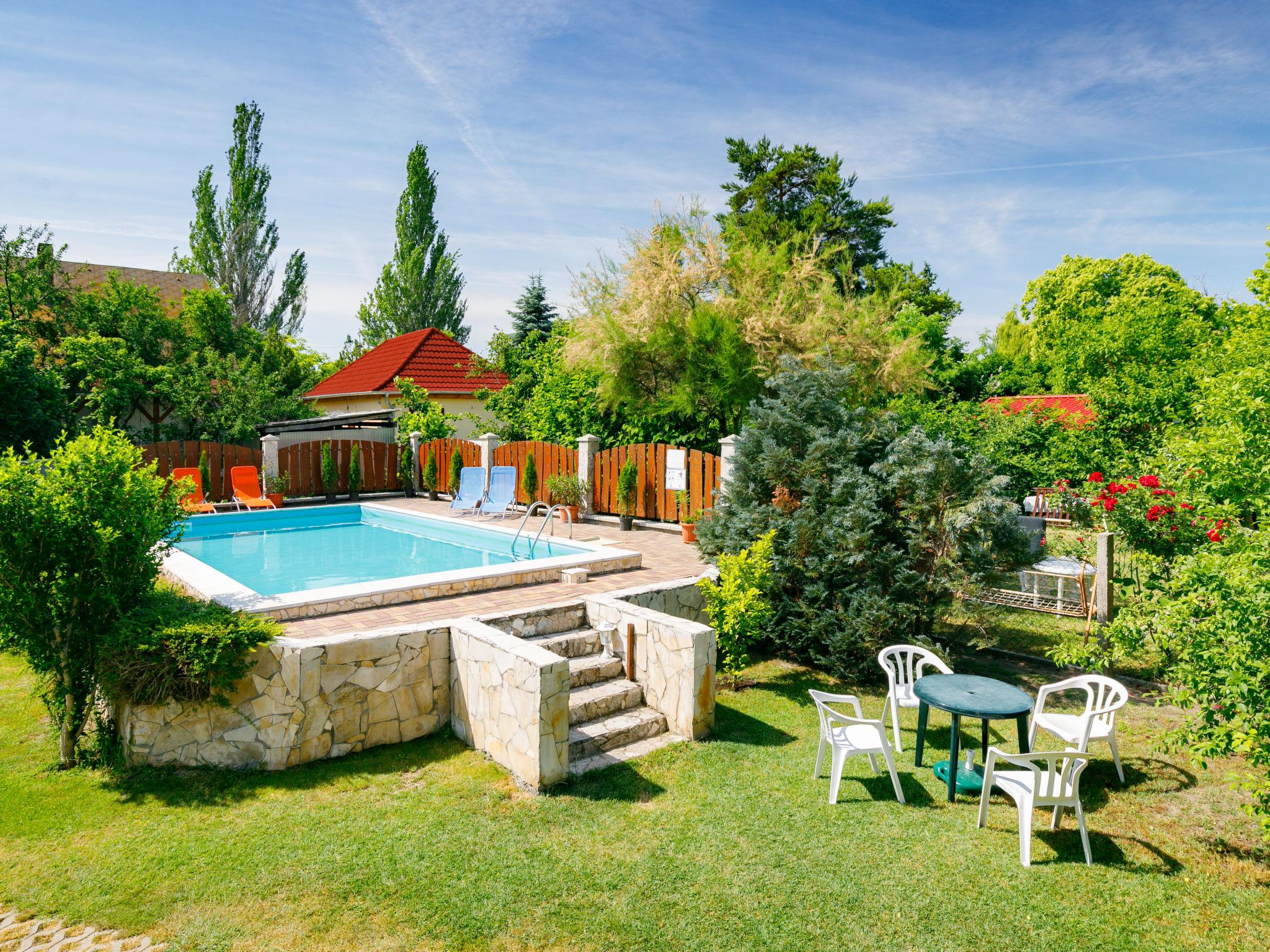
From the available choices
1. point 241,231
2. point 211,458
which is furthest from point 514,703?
point 241,231

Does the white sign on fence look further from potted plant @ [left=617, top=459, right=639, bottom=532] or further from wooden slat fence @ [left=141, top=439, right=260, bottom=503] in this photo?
wooden slat fence @ [left=141, top=439, right=260, bottom=503]

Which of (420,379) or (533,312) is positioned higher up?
(533,312)

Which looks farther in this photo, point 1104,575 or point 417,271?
point 417,271

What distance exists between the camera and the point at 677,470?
533 inches

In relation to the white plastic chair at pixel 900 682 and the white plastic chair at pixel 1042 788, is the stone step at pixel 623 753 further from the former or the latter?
the white plastic chair at pixel 1042 788

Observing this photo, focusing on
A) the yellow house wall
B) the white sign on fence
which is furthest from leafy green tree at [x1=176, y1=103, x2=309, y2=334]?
the white sign on fence

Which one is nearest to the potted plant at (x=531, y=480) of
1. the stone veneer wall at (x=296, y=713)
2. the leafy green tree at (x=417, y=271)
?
the stone veneer wall at (x=296, y=713)

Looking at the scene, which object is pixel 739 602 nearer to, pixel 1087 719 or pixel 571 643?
pixel 571 643

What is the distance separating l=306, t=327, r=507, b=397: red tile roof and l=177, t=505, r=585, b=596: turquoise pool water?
832 cm

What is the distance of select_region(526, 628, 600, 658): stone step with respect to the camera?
669 cm

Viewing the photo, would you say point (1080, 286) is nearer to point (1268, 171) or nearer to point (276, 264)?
point (1268, 171)

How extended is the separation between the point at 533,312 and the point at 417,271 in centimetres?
1271

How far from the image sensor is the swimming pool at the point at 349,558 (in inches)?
301

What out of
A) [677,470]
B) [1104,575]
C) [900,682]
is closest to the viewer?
[900,682]
